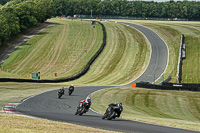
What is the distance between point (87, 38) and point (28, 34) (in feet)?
83.6

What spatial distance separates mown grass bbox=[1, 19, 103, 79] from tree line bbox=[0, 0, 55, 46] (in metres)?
6.16

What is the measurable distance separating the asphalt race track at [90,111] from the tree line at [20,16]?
133 ft

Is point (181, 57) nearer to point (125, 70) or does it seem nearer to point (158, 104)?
point (125, 70)

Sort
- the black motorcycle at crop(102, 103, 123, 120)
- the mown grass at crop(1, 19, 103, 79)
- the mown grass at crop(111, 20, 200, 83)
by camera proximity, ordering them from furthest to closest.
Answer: the mown grass at crop(1, 19, 103, 79) < the mown grass at crop(111, 20, 200, 83) < the black motorcycle at crop(102, 103, 123, 120)

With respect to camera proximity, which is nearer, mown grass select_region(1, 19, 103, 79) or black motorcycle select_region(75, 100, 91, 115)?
black motorcycle select_region(75, 100, 91, 115)

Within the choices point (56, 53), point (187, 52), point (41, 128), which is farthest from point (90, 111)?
point (56, 53)

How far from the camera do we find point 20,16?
382ft

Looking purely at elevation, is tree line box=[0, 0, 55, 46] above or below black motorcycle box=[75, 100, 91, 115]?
above

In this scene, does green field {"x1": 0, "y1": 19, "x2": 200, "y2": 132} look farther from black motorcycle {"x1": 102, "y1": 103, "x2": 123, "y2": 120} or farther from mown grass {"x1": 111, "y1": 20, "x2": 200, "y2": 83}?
black motorcycle {"x1": 102, "y1": 103, "x2": 123, "y2": 120}

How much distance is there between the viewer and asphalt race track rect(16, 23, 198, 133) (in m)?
17.0

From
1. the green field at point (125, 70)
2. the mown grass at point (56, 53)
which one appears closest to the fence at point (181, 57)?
the green field at point (125, 70)

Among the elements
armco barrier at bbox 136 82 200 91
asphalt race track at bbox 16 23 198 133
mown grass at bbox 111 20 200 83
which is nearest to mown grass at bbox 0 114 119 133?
asphalt race track at bbox 16 23 198 133

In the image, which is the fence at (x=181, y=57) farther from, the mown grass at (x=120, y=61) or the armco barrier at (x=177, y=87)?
the armco barrier at (x=177, y=87)

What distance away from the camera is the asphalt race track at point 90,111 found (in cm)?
1697
